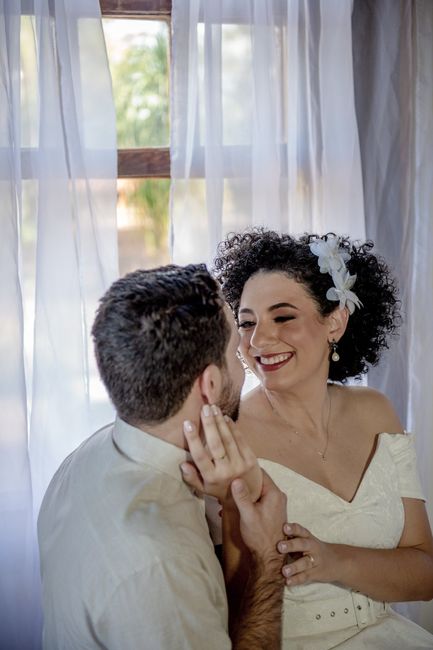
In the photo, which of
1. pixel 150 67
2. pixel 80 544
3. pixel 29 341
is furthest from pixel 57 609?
pixel 150 67

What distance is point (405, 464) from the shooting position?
198 cm

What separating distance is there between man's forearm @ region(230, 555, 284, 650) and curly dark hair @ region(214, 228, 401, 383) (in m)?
0.70

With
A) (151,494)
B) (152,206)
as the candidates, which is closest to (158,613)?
(151,494)

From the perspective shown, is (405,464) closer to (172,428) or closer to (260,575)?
(260,575)

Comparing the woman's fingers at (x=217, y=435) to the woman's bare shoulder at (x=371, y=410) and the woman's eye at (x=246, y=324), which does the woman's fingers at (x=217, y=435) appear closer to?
the woman's eye at (x=246, y=324)

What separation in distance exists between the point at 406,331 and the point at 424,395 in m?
0.22

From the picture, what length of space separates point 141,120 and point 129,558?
148 cm

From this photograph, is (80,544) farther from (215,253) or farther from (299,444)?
(215,253)

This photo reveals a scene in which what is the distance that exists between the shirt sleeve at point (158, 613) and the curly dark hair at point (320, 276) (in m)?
0.93

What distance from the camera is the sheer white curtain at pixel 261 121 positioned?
7.28ft

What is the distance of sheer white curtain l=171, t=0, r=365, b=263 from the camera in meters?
2.22

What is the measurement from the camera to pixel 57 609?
1.23 meters

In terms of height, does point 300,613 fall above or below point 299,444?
below

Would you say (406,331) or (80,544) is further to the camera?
(406,331)
